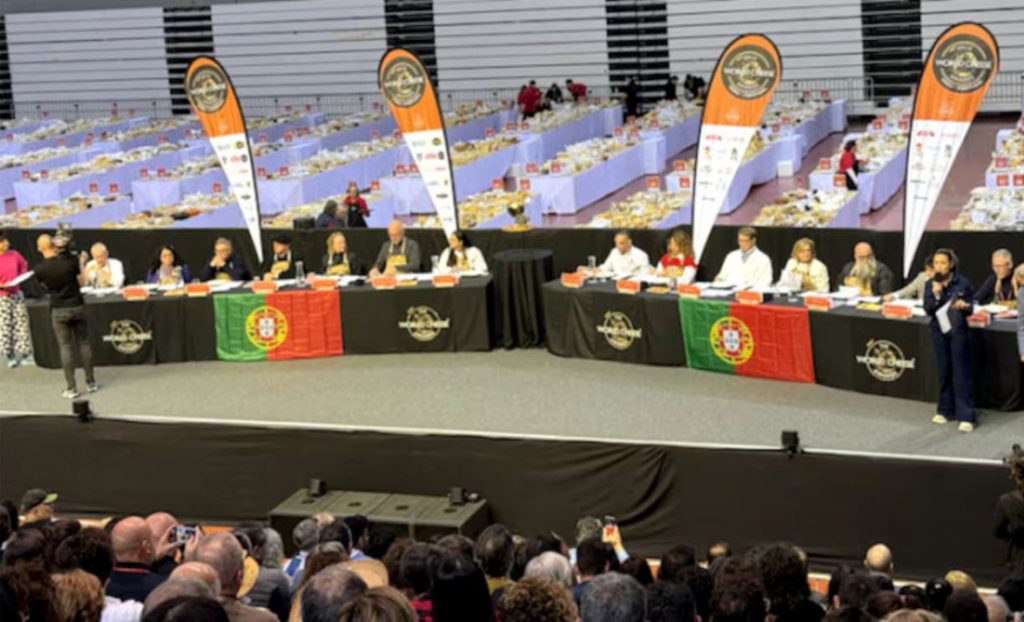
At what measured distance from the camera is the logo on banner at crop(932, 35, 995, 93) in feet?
38.8

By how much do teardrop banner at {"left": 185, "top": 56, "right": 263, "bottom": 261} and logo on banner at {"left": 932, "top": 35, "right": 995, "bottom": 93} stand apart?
6592 millimetres

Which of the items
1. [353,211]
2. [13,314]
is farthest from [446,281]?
[13,314]

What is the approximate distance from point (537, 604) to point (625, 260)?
29.6 feet

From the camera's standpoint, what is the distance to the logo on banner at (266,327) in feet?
44.3

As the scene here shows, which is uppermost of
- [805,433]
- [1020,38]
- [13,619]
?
[1020,38]

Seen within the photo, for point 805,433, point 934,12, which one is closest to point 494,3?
point 934,12

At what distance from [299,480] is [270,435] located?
0.34 meters

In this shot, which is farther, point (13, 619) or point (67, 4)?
point (67, 4)

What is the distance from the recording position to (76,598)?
15.2ft

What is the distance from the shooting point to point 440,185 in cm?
1466

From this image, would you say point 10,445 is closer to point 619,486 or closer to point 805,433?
point 619,486

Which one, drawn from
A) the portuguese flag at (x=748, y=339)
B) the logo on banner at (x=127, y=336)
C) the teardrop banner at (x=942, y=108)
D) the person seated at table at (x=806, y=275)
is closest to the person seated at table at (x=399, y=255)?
the logo on banner at (x=127, y=336)

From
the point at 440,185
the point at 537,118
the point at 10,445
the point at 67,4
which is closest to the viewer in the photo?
the point at 10,445

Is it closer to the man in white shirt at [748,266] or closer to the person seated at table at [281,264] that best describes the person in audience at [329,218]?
the person seated at table at [281,264]
